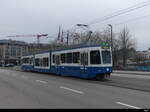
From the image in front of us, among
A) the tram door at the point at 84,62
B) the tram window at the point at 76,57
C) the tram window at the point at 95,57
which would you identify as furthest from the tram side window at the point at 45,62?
the tram window at the point at 95,57

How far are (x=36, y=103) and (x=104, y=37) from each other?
57187 mm

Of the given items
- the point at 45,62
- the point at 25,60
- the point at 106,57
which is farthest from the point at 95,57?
the point at 25,60

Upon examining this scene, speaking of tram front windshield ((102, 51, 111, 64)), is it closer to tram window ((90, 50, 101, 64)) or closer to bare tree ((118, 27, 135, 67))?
tram window ((90, 50, 101, 64))

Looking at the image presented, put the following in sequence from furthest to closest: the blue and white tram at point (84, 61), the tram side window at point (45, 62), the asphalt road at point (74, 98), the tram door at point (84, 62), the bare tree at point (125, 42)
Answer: the bare tree at point (125, 42) < the tram side window at point (45, 62) < the tram door at point (84, 62) < the blue and white tram at point (84, 61) < the asphalt road at point (74, 98)

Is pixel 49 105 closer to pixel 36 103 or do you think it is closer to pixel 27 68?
pixel 36 103

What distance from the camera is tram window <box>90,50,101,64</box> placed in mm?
20203

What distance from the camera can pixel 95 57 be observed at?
2031 cm

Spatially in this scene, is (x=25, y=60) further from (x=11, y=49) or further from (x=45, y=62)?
(x=11, y=49)

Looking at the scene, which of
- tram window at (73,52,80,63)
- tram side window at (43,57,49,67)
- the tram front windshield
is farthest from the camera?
tram side window at (43,57,49,67)

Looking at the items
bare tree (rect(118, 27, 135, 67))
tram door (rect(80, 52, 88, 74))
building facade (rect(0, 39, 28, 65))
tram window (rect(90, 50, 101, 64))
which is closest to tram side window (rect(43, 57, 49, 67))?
tram door (rect(80, 52, 88, 74))

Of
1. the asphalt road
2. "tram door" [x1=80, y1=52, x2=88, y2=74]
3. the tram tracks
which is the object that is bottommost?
the asphalt road

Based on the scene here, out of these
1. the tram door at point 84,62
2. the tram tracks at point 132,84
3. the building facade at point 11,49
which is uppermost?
the building facade at point 11,49

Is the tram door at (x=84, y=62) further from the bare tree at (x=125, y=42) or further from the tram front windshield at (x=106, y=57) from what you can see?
the bare tree at (x=125, y=42)

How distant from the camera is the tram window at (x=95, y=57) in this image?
20.2 metres
